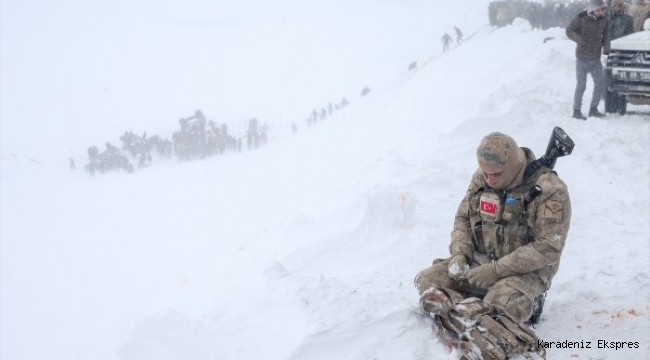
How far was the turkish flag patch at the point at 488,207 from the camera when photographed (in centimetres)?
320

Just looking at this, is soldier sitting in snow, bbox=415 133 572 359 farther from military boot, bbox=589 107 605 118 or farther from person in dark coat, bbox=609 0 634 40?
person in dark coat, bbox=609 0 634 40

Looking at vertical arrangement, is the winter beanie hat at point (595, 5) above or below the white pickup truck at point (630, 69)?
above

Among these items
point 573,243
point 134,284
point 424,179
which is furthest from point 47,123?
point 573,243

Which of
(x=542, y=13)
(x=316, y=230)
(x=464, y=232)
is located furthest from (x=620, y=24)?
(x=542, y=13)

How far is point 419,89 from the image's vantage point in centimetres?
1609

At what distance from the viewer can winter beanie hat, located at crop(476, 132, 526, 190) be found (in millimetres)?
2963

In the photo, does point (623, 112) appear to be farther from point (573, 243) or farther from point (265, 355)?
point (265, 355)

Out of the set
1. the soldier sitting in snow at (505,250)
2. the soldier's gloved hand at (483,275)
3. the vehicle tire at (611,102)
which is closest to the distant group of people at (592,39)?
the vehicle tire at (611,102)

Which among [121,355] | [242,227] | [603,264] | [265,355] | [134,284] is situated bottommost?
[134,284]

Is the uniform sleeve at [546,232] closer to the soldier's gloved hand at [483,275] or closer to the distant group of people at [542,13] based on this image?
the soldier's gloved hand at [483,275]

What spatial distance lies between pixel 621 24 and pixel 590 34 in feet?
6.69

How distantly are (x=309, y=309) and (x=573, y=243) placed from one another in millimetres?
3085

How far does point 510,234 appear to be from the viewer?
3.19 m

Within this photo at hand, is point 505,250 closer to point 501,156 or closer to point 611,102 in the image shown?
point 501,156
